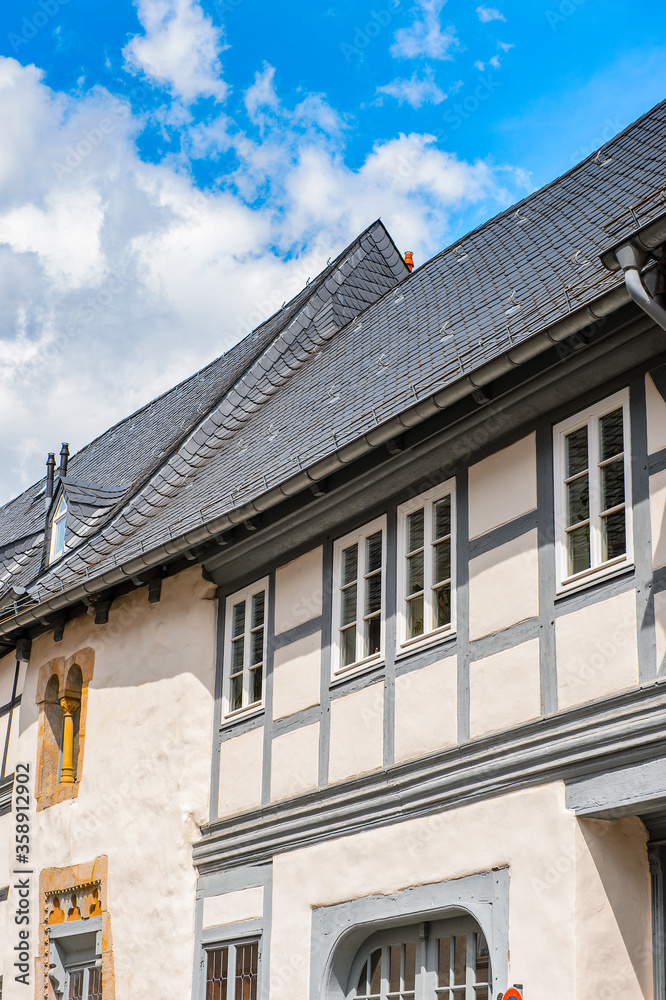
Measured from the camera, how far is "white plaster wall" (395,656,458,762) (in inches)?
360

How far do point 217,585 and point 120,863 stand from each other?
2.70 meters

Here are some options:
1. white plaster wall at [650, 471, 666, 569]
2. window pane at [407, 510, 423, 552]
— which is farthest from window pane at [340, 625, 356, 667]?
white plaster wall at [650, 471, 666, 569]

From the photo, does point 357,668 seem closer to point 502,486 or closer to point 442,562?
point 442,562

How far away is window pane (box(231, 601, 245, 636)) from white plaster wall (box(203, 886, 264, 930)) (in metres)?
2.27

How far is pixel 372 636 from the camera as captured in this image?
1020 cm

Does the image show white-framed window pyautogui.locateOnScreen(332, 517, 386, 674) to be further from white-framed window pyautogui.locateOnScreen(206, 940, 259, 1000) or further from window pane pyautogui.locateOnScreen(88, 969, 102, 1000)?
window pane pyautogui.locateOnScreen(88, 969, 102, 1000)

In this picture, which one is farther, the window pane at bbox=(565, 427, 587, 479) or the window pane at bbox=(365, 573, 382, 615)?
the window pane at bbox=(365, 573, 382, 615)

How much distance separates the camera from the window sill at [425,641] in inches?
366

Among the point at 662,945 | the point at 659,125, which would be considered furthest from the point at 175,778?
the point at 659,125

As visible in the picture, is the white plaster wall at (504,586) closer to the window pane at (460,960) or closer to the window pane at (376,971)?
the window pane at (460,960)

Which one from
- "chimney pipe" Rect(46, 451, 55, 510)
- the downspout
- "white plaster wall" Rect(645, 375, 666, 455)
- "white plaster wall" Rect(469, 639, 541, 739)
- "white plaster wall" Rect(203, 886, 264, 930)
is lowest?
"white plaster wall" Rect(203, 886, 264, 930)

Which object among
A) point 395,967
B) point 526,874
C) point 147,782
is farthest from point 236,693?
point 526,874

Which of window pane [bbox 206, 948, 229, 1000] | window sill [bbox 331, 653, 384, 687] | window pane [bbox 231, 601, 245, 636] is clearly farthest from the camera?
window pane [bbox 231, 601, 245, 636]

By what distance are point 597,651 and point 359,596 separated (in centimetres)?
274
